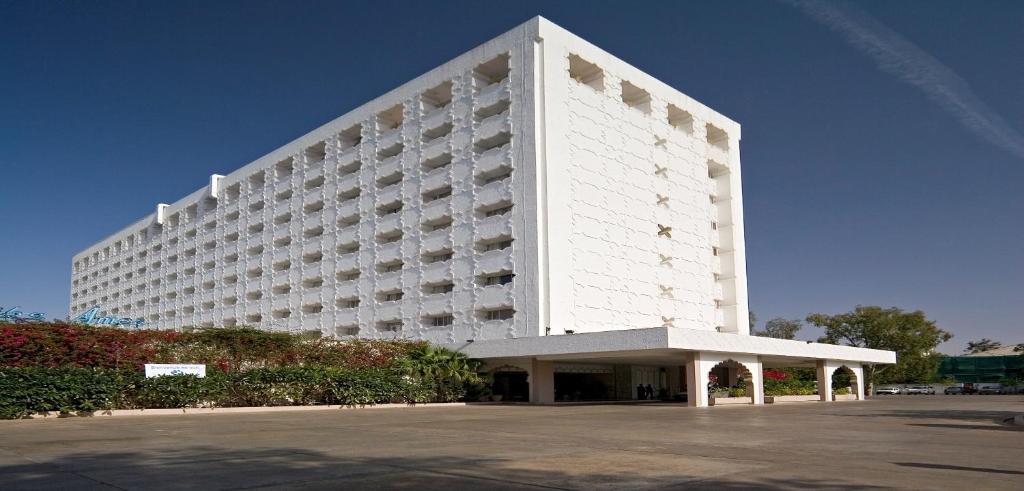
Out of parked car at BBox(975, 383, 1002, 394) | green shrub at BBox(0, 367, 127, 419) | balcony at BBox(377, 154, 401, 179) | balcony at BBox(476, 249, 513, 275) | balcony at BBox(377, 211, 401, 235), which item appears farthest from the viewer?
parked car at BBox(975, 383, 1002, 394)

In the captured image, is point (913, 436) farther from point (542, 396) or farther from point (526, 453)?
point (542, 396)

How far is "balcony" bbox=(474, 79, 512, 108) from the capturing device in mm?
48000

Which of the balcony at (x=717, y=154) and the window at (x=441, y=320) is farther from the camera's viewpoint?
the balcony at (x=717, y=154)

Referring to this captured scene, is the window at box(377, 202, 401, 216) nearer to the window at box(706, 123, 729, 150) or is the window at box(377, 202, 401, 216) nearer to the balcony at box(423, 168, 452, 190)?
the balcony at box(423, 168, 452, 190)

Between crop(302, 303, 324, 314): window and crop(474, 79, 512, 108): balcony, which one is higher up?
crop(474, 79, 512, 108): balcony

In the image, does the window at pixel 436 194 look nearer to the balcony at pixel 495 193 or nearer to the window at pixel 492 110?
the balcony at pixel 495 193

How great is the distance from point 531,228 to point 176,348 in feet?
65.0

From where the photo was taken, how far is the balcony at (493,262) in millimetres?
45969

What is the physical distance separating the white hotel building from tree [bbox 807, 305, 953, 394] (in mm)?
26732

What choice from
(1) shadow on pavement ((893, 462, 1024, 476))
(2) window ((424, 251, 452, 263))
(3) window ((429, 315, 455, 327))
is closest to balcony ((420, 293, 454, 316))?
(3) window ((429, 315, 455, 327))

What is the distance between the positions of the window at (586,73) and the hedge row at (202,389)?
21970 millimetres

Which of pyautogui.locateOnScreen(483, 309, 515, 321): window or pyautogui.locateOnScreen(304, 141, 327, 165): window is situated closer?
pyautogui.locateOnScreen(483, 309, 515, 321): window

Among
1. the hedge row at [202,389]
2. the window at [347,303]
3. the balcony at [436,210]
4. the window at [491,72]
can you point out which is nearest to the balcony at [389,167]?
the balcony at [436,210]

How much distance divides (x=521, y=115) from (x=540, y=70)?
2871 millimetres
